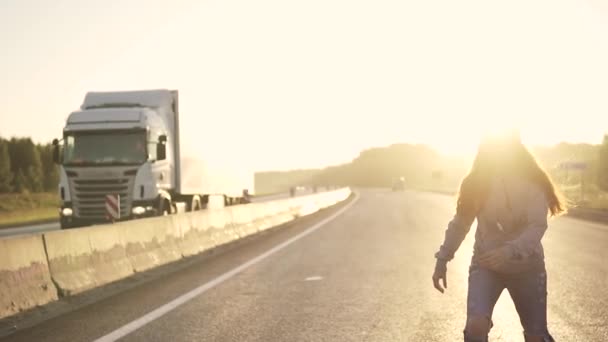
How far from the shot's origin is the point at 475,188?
443cm

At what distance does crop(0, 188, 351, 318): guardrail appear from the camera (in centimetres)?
854

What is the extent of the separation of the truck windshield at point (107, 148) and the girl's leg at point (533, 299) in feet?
59.5

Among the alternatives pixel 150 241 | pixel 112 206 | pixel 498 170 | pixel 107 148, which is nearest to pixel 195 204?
pixel 112 206

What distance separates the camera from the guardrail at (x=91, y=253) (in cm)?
854

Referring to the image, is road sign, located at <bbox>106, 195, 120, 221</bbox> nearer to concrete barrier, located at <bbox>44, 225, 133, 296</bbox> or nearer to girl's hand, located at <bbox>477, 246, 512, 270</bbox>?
concrete barrier, located at <bbox>44, 225, 133, 296</bbox>

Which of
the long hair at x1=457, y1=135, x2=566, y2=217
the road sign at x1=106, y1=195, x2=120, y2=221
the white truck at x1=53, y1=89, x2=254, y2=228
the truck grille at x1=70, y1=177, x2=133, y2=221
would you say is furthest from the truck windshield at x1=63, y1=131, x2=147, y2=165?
the long hair at x1=457, y1=135, x2=566, y2=217

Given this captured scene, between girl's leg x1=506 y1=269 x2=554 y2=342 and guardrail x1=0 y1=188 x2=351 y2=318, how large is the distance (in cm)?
576

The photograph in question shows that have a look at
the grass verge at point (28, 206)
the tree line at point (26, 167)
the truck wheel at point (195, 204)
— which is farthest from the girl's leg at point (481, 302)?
the tree line at point (26, 167)

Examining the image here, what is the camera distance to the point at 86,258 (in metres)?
10.4

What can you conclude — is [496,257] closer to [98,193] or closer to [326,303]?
[326,303]

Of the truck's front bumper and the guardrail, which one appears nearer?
the guardrail

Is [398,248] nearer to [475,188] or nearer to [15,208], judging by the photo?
[475,188]

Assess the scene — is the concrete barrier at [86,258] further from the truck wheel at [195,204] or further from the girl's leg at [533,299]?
the truck wheel at [195,204]

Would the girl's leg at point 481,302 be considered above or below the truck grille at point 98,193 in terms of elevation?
below
